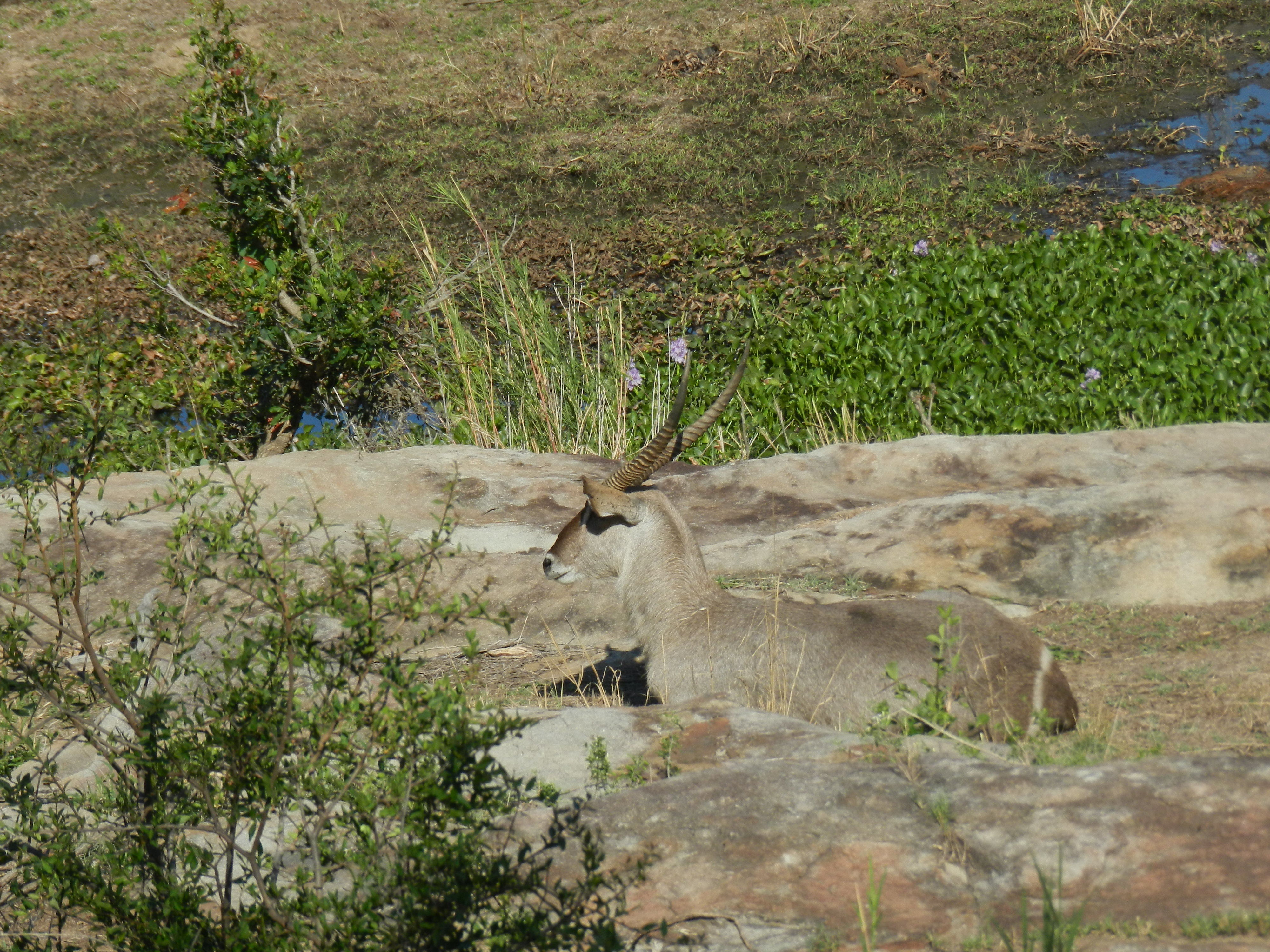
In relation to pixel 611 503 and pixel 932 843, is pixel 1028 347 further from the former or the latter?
pixel 932 843

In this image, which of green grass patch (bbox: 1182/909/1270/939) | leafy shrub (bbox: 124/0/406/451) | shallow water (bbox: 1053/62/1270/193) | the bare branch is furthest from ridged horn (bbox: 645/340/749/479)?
shallow water (bbox: 1053/62/1270/193)

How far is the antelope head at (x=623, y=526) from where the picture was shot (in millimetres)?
5539

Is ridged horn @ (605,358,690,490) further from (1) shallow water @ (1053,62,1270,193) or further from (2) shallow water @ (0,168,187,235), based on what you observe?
(2) shallow water @ (0,168,187,235)

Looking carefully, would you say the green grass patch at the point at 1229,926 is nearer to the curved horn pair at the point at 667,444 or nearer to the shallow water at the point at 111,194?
the curved horn pair at the point at 667,444

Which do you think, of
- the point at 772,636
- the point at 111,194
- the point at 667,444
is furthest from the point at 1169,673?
the point at 111,194

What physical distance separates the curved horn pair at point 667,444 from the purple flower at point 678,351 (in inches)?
170

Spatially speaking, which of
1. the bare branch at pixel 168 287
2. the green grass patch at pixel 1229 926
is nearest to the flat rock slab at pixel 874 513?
the bare branch at pixel 168 287

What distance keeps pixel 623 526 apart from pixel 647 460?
462 millimetres

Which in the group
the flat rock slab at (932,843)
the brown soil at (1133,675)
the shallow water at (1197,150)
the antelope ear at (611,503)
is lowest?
the brown soil at (1133,675)

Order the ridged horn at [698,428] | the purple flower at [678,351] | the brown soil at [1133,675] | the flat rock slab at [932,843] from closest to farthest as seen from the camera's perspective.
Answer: the flat rock slab at [932,843] < the brown soil at [1133,675] < the ridged horn at [698,428] < the purple flower at [678,351]

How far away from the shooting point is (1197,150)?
590 inches

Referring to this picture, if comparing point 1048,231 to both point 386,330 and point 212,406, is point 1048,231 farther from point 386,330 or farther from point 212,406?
point 212,406

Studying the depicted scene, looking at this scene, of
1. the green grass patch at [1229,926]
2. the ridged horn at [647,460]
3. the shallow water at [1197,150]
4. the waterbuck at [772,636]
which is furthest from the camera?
the shallow water at [1197,150]

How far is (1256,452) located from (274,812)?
19.4ft
